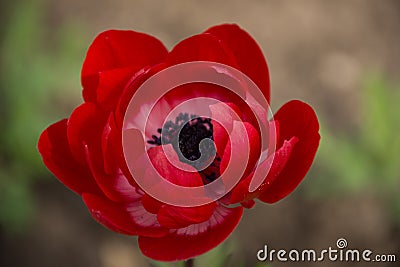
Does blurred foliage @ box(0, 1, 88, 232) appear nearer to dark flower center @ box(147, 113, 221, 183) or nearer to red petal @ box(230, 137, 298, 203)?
dark flower center @ box(147, 113, 221, 183)

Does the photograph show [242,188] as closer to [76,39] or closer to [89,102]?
[89,102]

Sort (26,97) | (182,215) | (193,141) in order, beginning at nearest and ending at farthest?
(182,215), (193,141), (26,97)

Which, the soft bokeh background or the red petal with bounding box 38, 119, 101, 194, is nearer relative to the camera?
the red petal with bounding box 38, 119, 101, 194

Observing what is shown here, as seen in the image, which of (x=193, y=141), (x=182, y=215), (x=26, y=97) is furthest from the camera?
(x=26, y=97)

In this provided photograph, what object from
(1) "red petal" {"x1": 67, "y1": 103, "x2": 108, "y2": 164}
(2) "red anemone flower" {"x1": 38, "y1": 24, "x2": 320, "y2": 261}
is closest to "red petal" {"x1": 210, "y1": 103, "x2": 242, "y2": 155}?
(2) "red anemone flower" {"x1": 38, "y1": 24, "x2": 320, "y2": 261}

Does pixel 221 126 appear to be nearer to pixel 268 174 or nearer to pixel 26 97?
pixel 268 174

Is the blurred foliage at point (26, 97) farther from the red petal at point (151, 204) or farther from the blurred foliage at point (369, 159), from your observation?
the red petal at point (151, 204)

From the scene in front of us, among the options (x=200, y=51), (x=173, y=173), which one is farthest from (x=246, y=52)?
(x=173, y=173)

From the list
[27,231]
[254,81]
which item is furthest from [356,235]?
[254,81]
